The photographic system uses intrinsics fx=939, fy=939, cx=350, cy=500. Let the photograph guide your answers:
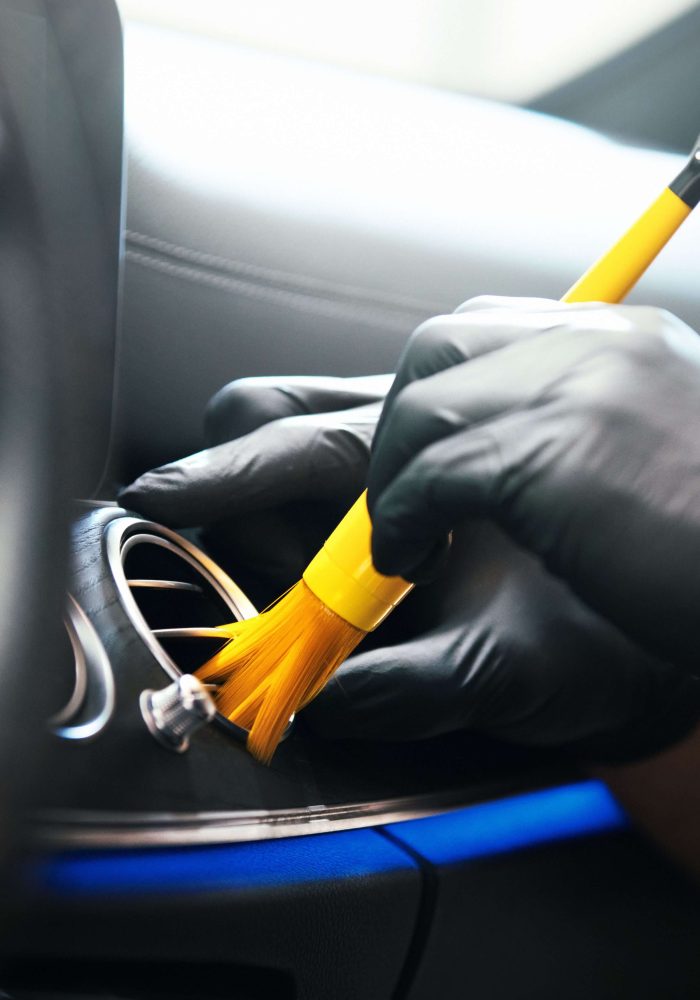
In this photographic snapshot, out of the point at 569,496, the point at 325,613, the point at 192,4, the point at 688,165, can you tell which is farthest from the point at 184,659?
the point at 192,4

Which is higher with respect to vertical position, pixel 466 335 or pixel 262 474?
pixel 466 335

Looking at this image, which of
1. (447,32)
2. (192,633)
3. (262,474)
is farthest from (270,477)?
(447,32)

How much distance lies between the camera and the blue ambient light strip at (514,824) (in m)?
0.42

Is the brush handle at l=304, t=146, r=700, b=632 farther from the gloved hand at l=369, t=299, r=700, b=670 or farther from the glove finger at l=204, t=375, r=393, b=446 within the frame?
the glove finger at l=204, t=375, r=393, b=446

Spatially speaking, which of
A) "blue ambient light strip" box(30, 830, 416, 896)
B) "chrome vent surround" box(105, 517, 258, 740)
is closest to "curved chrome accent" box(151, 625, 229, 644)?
"chrome vent surround" box(105, 517, 258, 740)

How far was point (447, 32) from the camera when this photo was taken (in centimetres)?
106

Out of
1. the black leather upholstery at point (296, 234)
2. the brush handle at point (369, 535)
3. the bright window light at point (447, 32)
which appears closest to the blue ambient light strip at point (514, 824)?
the brush handle at point (369, 535)

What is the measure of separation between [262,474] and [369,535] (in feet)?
0.45

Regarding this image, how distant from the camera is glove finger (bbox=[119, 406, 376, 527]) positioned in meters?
0.50

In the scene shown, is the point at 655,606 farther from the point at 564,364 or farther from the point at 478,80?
the point at 478,80

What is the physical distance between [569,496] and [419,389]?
71 millimetres

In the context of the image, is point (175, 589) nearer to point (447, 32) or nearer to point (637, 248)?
point (637, 248)

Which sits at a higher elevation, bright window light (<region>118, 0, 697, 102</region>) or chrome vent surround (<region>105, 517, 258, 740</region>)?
bright window light (<region>118, 0, 697, 102</region>)

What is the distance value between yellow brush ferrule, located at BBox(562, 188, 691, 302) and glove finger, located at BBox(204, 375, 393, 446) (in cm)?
22
